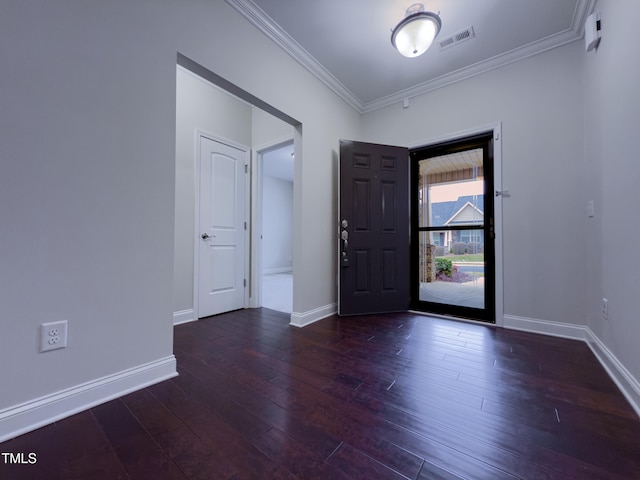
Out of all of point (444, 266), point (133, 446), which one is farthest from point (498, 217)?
point (133, 446)

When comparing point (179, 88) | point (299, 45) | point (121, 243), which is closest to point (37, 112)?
point (121, 243)

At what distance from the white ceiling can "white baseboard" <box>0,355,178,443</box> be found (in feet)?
8.66

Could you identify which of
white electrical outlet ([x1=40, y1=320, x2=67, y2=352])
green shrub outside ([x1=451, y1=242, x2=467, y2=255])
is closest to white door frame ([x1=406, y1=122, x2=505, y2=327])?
green shrub outside ([x1=451, y1=242, x2=467, y2=255])

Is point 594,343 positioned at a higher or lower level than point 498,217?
lower

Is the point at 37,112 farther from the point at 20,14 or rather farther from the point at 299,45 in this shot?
the point at 299,45

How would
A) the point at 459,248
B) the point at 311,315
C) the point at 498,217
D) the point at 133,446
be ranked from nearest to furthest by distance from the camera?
the point at 133,446, the point at 498,217, the point at 311,315, the point at 459,248

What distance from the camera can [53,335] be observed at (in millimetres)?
1205

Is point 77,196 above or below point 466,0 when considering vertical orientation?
below

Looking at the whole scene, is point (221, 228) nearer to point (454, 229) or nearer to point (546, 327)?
point (454, 229)

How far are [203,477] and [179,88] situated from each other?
3268mm

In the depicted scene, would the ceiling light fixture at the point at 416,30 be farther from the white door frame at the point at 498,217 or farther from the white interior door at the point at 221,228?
the white interior door at the point at 221,228

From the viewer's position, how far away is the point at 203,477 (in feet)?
2.95

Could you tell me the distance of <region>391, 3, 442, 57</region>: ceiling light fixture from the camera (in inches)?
77.7

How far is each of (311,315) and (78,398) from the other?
1819 mm
